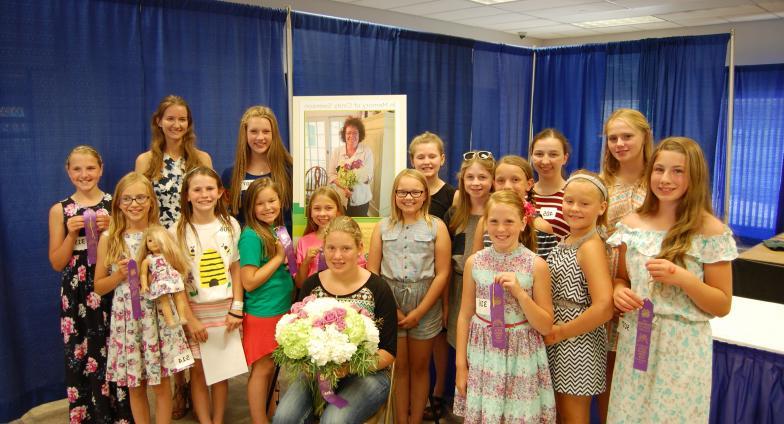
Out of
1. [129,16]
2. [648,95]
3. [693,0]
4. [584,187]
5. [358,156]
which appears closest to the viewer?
[584,187]

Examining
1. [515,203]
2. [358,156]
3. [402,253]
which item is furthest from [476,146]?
[515,203]

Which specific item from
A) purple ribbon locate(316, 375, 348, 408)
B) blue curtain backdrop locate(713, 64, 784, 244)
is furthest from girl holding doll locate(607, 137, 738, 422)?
blue curtain backdrop locate(713, 64, 784, 244)

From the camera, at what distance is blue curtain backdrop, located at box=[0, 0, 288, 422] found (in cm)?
315

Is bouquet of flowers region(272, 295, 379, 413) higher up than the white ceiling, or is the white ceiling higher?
the white ceiling

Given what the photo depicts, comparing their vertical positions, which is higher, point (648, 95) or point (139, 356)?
point (648, 95)

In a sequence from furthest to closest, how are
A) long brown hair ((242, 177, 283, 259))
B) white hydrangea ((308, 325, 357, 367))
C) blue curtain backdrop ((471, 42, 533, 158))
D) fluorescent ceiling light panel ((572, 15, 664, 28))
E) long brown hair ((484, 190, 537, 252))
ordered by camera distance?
fluorescent ceiling light panel ((572, 15, 664, 28)), blue curtain backdrop ((471, 42, 533, 158)), long brown hair ((242, 177, 283, 259)), long brown hair ((484, 190, 537, 252)), white hydrangea ((308, 325, 357, 367))

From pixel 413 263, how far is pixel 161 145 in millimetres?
1605

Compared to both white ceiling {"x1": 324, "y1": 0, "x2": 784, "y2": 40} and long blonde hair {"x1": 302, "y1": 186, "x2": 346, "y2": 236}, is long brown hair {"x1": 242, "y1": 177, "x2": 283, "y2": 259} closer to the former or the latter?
long blonde hair {"x1": 302, "y1": 186, "x2": 346, "y2": 236}

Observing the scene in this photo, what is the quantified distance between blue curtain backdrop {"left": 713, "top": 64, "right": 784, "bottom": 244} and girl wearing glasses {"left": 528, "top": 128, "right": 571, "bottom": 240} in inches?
302

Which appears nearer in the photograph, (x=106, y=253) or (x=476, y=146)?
(x=106, y=253)

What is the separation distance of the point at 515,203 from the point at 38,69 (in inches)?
111

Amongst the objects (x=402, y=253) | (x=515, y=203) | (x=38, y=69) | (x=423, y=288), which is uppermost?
(x=38, y=69)

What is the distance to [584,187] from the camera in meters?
2.11

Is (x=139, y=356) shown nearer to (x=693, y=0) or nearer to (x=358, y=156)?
(x=358, y=156)
